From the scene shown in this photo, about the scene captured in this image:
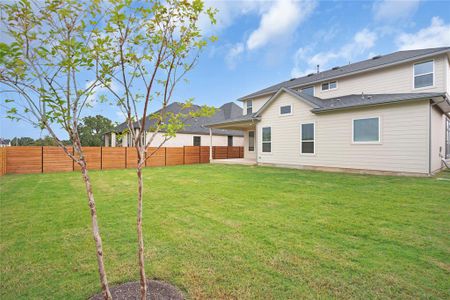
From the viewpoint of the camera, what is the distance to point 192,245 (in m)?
3.02

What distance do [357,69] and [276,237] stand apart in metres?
12.8

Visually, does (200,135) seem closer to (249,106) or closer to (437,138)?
(249,106)

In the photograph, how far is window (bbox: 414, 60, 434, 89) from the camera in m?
10.3

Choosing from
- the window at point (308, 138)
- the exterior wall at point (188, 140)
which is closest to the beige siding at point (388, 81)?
the window at point (308, 138)

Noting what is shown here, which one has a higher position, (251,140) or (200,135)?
(200,135)

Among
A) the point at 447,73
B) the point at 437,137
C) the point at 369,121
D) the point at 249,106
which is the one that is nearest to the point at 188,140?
the point at 249,106

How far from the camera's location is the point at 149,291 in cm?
203

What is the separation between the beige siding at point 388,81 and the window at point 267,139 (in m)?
4.80

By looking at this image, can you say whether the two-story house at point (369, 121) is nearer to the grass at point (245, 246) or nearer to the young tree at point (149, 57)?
the grass at point (245, 246)

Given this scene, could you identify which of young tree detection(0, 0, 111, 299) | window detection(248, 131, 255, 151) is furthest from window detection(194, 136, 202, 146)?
young tree detection(0, 0, 111, 299)

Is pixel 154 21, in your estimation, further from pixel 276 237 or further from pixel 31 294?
pixel 276 237

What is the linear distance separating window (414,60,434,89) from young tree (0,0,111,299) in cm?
1369

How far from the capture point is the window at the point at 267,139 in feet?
42.5

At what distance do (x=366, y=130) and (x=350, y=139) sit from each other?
69 cm
